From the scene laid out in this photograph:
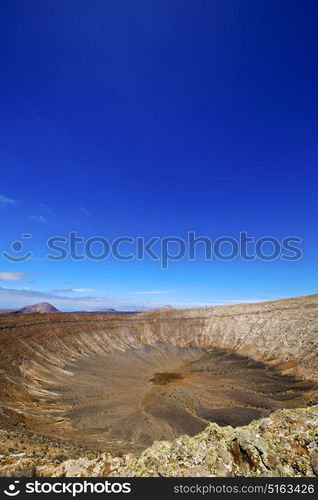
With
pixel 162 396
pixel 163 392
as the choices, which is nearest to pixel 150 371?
pixel 163 392

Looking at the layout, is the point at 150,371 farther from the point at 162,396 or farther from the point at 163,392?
the point at 162,396

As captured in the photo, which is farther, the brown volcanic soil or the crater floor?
the brown volcanic soil

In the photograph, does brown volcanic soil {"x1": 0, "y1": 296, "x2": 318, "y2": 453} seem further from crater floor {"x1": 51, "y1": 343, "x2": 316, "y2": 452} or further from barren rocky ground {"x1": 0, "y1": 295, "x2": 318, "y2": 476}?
barren rocky ground {"x1": 0, "y1": 295, "x2": 318, "y2": 476}

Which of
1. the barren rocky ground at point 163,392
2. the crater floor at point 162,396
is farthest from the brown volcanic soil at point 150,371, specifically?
the barren rocky ground at point 163,392

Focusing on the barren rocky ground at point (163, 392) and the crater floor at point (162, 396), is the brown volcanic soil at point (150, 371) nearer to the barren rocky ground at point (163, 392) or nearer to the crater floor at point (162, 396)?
the crater floor at point (162, 396)

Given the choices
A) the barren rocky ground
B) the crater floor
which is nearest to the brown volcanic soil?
the crater floor
